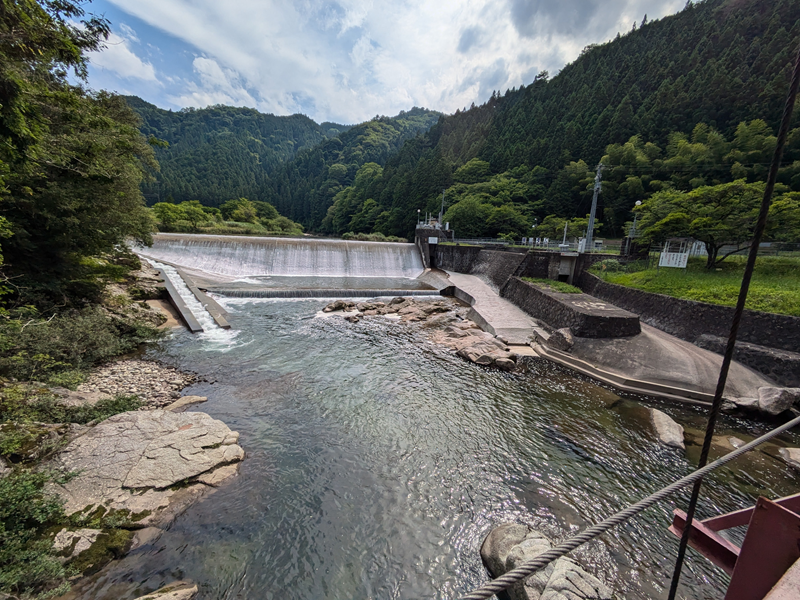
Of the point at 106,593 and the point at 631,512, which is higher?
the point at 631,512

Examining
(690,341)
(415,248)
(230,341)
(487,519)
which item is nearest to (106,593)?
(487,519)

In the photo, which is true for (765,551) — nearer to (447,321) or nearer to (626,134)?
(447,321)

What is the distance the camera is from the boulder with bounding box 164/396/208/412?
6004mm

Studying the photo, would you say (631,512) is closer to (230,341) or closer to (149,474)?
(149,474)

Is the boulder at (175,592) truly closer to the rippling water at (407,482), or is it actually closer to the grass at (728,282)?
the rippling water at (407,482)

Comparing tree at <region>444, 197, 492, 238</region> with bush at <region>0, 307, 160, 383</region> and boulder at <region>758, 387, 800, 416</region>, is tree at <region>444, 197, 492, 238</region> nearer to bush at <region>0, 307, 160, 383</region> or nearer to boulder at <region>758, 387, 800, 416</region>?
boulder at <region>758, 387, 800, 416</region>

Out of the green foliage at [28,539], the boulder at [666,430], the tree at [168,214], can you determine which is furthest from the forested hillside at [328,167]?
the green foliage at [28,539]

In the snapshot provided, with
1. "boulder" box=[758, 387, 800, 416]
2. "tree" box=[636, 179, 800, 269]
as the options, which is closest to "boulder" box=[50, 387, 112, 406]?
Answer: "boulder" box=[758, 387, 800, 416]

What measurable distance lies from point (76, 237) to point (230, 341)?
4.28 metres

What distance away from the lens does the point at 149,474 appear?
169 inches

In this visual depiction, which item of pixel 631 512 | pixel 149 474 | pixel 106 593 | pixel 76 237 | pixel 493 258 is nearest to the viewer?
pixel 631 512

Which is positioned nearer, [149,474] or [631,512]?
[631,512]

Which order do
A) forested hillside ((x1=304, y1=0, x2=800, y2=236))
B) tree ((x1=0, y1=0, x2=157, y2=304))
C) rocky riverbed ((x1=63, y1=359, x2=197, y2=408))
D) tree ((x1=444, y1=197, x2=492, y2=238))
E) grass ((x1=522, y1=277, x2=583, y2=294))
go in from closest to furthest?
tree ((x1=0, y1=0, x2=157, y2=304)) → rocky riverbed ((x1=63, y1=359, x2=197, y2=408)) → grass ((x1=522, y1=277, x2=583, y2=294)) → forested hillside ((x1=304, y1=0, x2=800, y2=236)) → tree ((x1=444, y1=197, x2=492, y2=238))

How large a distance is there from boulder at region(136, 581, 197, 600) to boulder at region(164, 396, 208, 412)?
11.3ft
